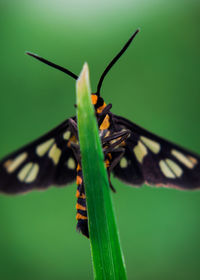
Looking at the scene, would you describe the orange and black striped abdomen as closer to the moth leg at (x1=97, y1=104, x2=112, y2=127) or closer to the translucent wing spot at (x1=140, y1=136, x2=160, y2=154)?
the moth leg at (x1=97, y1=104, x2=112, y2=127)

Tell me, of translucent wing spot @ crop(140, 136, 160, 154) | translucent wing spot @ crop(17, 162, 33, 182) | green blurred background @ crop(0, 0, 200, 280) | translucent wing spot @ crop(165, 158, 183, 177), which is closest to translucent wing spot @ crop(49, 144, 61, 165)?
translucent wing spot @ crop(17, 162, 33, 182)

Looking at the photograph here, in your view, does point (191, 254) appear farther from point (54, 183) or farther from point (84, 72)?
point (84, 72)

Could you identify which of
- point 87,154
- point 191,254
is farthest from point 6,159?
point 191,254

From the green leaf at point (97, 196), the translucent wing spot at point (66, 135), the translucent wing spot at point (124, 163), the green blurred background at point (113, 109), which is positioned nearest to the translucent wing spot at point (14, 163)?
the translucent wing spot at point (66, 135)

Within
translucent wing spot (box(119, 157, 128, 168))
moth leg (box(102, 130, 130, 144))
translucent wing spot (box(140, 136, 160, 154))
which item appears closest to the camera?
moth leg (box(102, 130, 130, 144))

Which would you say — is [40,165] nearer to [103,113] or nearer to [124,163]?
[124,163]
